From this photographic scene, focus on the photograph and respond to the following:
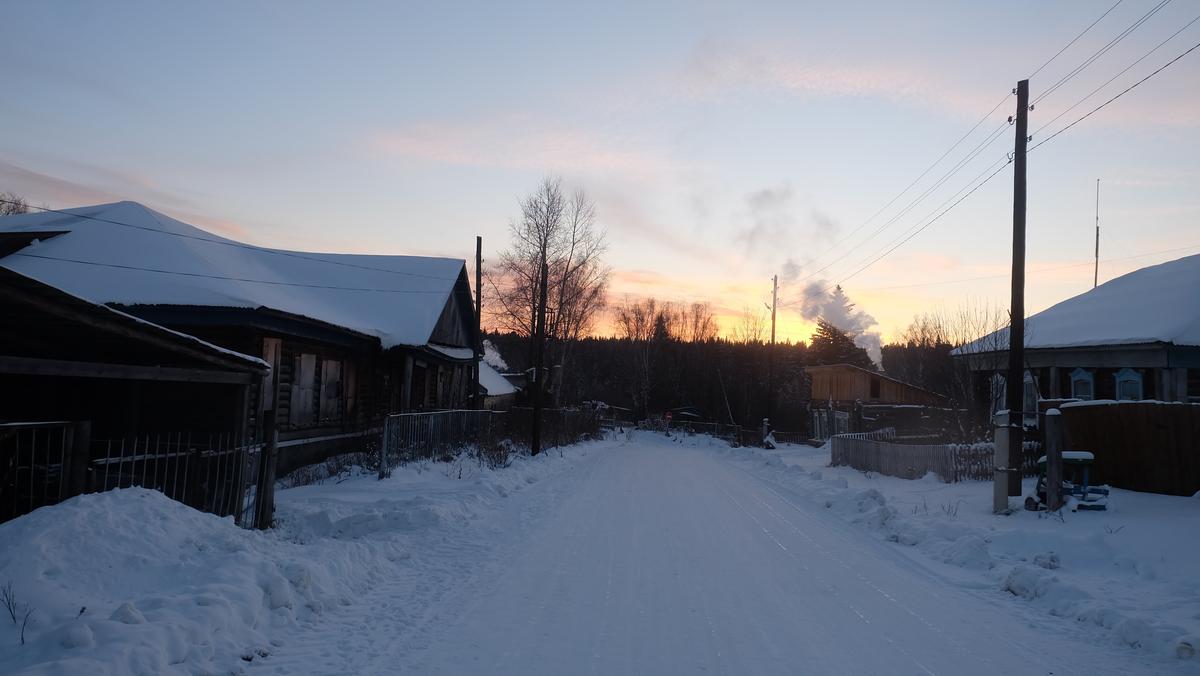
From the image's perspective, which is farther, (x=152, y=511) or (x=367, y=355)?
(x=367, y=355)

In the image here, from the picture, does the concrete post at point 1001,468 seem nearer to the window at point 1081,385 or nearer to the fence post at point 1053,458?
the fence post at point 1053,458

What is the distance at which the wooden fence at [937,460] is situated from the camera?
1801 centimetres

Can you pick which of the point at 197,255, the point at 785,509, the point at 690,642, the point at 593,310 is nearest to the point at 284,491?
the point at 197,255

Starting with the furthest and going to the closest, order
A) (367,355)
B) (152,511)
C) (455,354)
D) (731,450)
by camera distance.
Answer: (731,450) → (455,354) → (367,355) → (152,511)

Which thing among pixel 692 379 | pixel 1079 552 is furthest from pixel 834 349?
pixel 1079 552

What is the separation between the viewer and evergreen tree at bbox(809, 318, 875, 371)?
246 feet

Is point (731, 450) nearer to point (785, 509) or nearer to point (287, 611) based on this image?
point (785, 509)

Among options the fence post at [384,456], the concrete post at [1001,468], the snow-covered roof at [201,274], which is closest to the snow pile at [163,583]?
the fence post at [384,456]

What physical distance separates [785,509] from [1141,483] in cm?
625

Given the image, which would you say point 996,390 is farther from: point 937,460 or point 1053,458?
point 1053,458

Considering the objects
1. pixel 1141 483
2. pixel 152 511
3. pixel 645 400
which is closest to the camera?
pixel 152 511

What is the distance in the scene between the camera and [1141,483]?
45.2 ft

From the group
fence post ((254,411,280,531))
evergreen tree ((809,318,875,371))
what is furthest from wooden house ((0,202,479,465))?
evergreen tree ((809,318,875,371))

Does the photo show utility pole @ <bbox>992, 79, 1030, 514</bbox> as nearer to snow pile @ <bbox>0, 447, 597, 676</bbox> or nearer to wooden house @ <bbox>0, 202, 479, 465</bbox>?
snow pile @ <bbox>0, 447, 597, 676</bbox>
